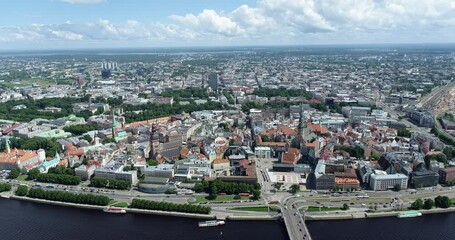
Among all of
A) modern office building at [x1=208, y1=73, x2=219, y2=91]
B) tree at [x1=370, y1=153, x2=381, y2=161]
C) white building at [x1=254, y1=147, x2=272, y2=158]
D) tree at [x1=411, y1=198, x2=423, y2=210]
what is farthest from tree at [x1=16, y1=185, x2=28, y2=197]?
modern office building at [x1=208, y1=73, x2=219, y2=91]

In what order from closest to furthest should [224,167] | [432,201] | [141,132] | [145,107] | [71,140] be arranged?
1. [432,201]
2. [224,167]
3. [71,140]
4. [141,132]
5. [145,107]

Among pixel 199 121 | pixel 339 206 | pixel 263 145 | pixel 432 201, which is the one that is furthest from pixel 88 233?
pixel 199 121

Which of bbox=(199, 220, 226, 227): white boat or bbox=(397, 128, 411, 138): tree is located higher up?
bbox=(397, 128, 411, 138): tree

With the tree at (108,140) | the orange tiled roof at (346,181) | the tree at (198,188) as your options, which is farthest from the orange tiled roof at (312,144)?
the tree at (108,140)

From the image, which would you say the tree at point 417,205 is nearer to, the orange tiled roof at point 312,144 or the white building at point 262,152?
the orange tiled roof at point 312,144

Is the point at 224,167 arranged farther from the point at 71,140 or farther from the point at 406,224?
the point at 71,140

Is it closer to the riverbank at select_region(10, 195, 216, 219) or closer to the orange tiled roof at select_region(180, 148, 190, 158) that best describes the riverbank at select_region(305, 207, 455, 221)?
the riverbank at select_region(10, 195, 216, 219)

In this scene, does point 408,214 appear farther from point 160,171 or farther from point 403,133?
point 403,133
